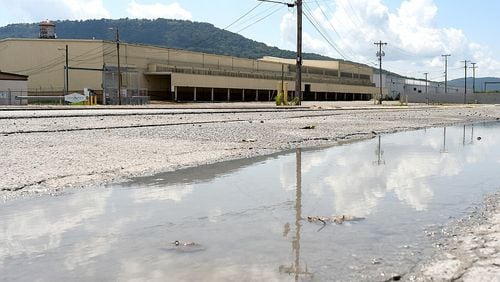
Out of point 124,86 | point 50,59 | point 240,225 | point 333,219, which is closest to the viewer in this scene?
point 240,225

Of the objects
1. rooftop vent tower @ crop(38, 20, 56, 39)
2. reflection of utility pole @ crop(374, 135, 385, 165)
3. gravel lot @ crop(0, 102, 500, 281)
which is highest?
rooftop vent tower @ crop(38, 20, 56, 39)

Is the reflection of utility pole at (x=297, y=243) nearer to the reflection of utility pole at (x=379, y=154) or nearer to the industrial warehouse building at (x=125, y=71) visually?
the reflection of utility pole at (x=379, y=154)

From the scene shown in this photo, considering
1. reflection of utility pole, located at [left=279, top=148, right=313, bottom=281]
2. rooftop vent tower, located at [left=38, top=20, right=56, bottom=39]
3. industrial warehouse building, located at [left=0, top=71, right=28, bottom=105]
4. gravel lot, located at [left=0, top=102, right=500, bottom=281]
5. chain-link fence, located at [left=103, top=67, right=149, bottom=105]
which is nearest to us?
reflection of utility pole, located at [left=279, top=148, right=313, bottom=281]

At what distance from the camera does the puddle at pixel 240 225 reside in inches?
198

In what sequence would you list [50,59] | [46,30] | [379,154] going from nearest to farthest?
[379,154], [50,59], [46,30]

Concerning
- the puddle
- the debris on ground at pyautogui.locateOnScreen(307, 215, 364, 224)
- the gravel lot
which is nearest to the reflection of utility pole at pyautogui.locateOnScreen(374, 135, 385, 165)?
the puddle

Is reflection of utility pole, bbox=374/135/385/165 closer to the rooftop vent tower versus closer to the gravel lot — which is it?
the gravel lot

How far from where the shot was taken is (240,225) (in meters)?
6.70

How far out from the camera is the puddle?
5.03 m

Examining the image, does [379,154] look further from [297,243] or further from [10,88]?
[10,88]

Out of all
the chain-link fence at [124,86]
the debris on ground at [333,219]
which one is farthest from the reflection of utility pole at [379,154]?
the chain-link fence at [124,86]

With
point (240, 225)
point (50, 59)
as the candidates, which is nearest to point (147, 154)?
point (240, 225)

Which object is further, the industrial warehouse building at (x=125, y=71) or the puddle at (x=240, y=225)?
the industrial warehouse building at (x=125, y=71)

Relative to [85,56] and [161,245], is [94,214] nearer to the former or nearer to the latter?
[161,245]
